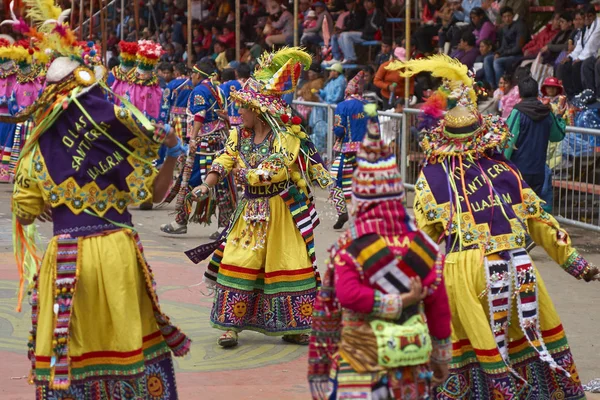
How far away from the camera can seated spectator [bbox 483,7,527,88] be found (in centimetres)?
1596

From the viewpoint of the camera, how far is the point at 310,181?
7754mm

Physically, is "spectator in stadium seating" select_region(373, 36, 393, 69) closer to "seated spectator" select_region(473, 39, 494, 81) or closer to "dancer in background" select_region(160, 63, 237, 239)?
"seated spectator" select_region(473, 39, 494, 81)

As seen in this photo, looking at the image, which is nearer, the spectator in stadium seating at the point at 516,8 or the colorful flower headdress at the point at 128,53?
the colorful flower headdress at the point at 128,53

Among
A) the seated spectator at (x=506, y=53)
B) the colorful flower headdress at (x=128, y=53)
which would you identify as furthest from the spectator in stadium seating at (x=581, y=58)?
the colorful flower headdress at (x=128, y=53)

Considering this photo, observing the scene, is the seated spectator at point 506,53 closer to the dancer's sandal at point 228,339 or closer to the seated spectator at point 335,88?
the seated spectator at point 335,88

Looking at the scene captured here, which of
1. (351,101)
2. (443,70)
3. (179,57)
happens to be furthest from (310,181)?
(179,57)

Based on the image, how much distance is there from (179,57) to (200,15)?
3.61 feet

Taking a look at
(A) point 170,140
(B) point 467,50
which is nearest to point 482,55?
(B) point 467,50

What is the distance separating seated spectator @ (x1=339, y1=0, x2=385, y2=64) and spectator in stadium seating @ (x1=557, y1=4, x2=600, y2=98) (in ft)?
17.9

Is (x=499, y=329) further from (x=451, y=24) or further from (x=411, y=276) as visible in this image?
(x=451, y=24)

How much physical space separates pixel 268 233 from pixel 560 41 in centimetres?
907

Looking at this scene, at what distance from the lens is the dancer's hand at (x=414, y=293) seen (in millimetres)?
4211

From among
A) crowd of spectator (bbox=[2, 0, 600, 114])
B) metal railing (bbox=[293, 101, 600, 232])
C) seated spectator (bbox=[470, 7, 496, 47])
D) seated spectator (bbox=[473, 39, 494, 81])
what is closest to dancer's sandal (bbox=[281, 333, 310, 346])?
metal railing (bbox=[293, 101, 600, 232])

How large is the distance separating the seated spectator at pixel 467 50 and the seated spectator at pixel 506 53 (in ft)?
1.19
